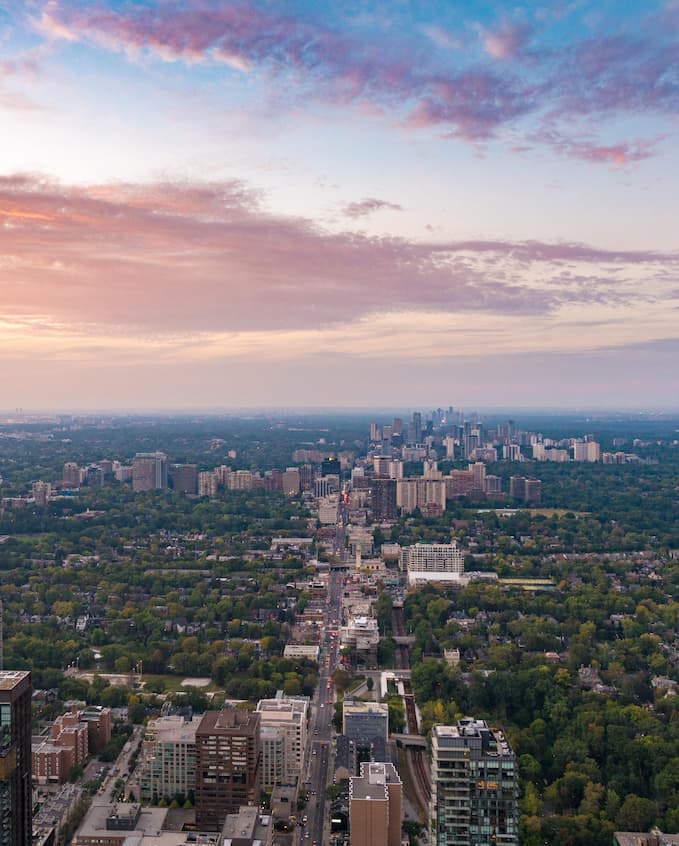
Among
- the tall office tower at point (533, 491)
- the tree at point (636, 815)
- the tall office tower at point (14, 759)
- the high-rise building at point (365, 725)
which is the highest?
the tall office tower at point (14, 759)

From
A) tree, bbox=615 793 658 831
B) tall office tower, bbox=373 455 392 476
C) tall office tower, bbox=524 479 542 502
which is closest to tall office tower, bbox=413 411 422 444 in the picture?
tall office tower, bbox=373 455 392 476

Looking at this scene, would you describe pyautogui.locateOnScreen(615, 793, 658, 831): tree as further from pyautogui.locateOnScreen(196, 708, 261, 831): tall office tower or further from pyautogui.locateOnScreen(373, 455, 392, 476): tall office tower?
pyautogui.locateOnScreen(373, 455, 392, 476): tall office tower

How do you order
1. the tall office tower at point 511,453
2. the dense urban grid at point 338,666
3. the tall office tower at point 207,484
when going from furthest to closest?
1. the tall office tower at point 511,453
2. the tall office tower at point 207,484
3. the dense urban grid at point 338,666

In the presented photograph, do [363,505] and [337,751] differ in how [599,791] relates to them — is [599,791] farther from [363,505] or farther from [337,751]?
[363,505]

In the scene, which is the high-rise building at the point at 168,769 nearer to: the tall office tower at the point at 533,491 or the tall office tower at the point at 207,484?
the tall office tower at the point at 207,484

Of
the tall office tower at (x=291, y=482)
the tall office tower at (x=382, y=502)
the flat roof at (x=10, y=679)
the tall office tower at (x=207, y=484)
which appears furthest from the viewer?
the tall office tower at (x=291, y=482)

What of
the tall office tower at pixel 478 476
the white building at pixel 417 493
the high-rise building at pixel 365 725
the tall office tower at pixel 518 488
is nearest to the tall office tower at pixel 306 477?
the white building at pixel 417 493

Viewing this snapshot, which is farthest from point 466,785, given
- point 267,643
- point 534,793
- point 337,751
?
point 267,643
